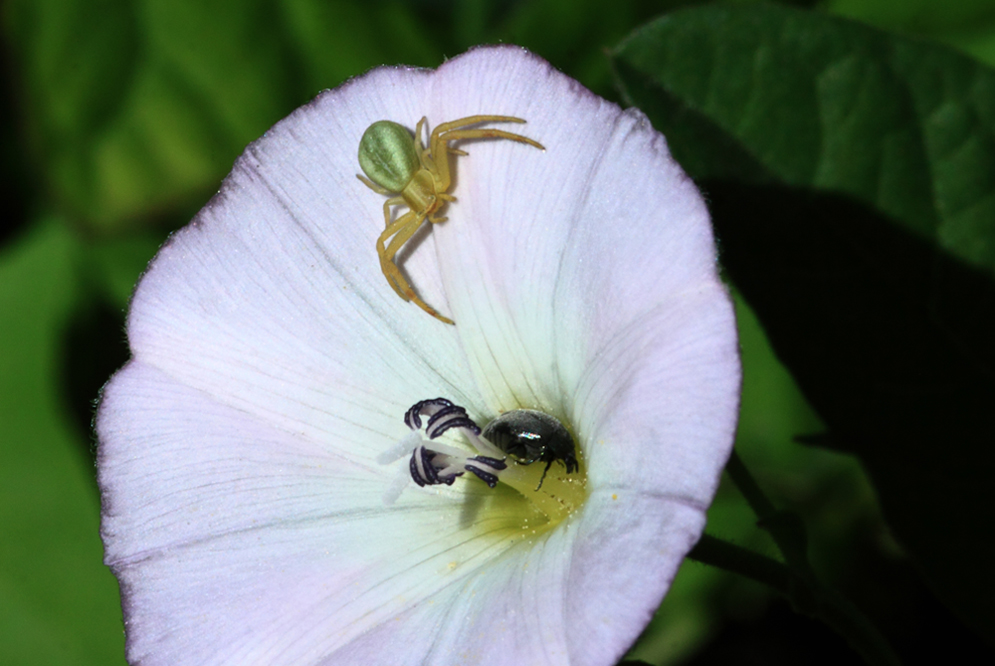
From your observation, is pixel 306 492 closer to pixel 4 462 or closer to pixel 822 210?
pixel 822 210

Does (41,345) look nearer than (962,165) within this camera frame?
No

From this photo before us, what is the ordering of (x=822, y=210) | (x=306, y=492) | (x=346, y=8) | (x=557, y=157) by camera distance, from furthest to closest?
(x=346, y=8) < (x=822, y=210) < (x=306, y=492) < (x=557, y=157)

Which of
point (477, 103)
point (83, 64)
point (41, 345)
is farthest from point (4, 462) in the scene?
point (477, 103)

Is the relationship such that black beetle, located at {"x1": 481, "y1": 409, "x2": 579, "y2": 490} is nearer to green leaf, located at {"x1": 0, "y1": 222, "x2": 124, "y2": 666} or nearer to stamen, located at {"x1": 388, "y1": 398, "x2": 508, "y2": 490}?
stamen, located at {"x1": 388, "y1": 398, "x2": 508, "y2": 490}

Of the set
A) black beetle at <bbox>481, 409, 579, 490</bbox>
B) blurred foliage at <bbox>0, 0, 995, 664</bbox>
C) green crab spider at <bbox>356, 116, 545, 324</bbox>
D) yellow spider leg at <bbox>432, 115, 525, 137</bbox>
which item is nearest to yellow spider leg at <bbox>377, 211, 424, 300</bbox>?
green crab spider at <bbox>356, 116, 545, 324</bbox>

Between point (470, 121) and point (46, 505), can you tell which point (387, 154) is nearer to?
point (470, 121)
